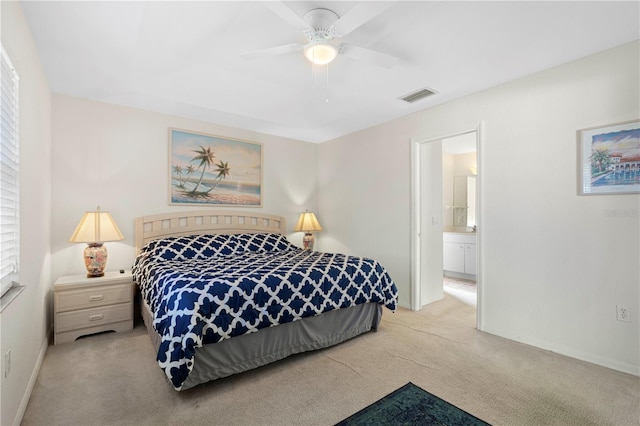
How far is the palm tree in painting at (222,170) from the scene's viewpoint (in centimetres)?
421

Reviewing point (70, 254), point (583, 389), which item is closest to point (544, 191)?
point (583, 389)

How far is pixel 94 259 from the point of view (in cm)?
301

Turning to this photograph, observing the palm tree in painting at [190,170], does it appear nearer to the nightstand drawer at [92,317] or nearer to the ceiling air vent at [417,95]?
the nightstand drawer at [92,317]

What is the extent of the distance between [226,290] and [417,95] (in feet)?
8.86

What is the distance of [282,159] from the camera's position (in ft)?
16.1

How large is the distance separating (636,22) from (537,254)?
1806 millimetres

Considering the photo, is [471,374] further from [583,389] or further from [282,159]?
[282,159]

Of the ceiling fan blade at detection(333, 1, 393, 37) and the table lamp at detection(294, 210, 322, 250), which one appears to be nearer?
the ceiling fan blade at detection(333, 1, 393, 37)

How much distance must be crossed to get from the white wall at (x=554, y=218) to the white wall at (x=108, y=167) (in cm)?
329

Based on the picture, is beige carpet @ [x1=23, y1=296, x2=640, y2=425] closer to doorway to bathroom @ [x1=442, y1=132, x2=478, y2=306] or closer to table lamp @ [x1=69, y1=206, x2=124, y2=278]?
table lamp @ [x1=69, y1=206, x2=124, y2=278]

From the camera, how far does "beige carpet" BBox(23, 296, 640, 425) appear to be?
1.78 meters

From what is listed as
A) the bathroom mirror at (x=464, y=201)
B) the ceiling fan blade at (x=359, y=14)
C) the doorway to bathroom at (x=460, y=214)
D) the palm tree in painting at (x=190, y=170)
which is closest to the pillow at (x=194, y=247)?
the palm tree in painting at (x=190, y=170)

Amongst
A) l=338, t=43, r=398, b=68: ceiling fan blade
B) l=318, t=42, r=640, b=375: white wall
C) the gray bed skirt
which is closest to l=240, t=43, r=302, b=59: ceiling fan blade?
l=338, t=43, r=398, b=68: ceiling fan blade

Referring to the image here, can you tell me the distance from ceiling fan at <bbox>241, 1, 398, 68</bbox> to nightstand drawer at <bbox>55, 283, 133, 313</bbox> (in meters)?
2.53
